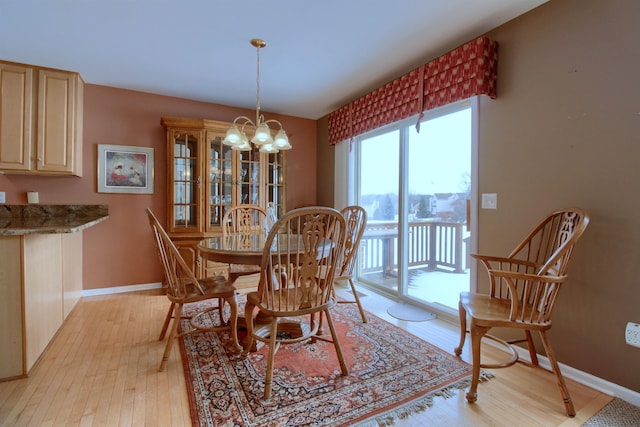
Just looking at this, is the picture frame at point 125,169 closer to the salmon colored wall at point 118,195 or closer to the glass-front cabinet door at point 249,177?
the salmon colored wall at point 118,195

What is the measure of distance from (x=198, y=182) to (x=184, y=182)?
163mm

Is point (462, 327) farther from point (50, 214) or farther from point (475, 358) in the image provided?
point (50, 214)

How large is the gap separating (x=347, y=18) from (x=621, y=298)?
237 centimetres

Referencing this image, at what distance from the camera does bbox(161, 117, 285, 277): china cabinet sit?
10.9 feet

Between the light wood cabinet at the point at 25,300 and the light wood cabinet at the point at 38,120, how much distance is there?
43.6 inches

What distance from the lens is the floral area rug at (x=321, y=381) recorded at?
1.41 meters

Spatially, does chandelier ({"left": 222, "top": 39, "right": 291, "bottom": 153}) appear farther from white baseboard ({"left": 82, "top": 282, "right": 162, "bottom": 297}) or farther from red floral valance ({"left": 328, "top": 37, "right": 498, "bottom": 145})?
white baseboard ({"left": 82, "top": 282, "right": 162, "bottom": 297})

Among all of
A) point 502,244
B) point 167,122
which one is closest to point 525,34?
point 502,244

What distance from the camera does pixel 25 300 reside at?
5.67 feet

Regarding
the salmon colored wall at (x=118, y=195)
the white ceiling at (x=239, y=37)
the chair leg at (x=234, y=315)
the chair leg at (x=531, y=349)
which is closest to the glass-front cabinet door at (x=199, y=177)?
the salmon colored wall at (x=118, y=195)

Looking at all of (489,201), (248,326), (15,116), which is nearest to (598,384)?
(489,201)

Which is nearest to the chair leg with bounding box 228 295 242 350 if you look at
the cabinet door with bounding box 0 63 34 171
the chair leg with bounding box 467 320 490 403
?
the chair leg with bounding box 467 320 490 403

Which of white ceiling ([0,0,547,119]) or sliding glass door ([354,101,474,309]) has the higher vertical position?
white ceiling ([0,0,547,119])

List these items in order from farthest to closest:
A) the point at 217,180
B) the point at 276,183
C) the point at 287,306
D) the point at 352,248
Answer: the point at 276,183
the point at 217,180
the point at 352,248
the point at 287,306
